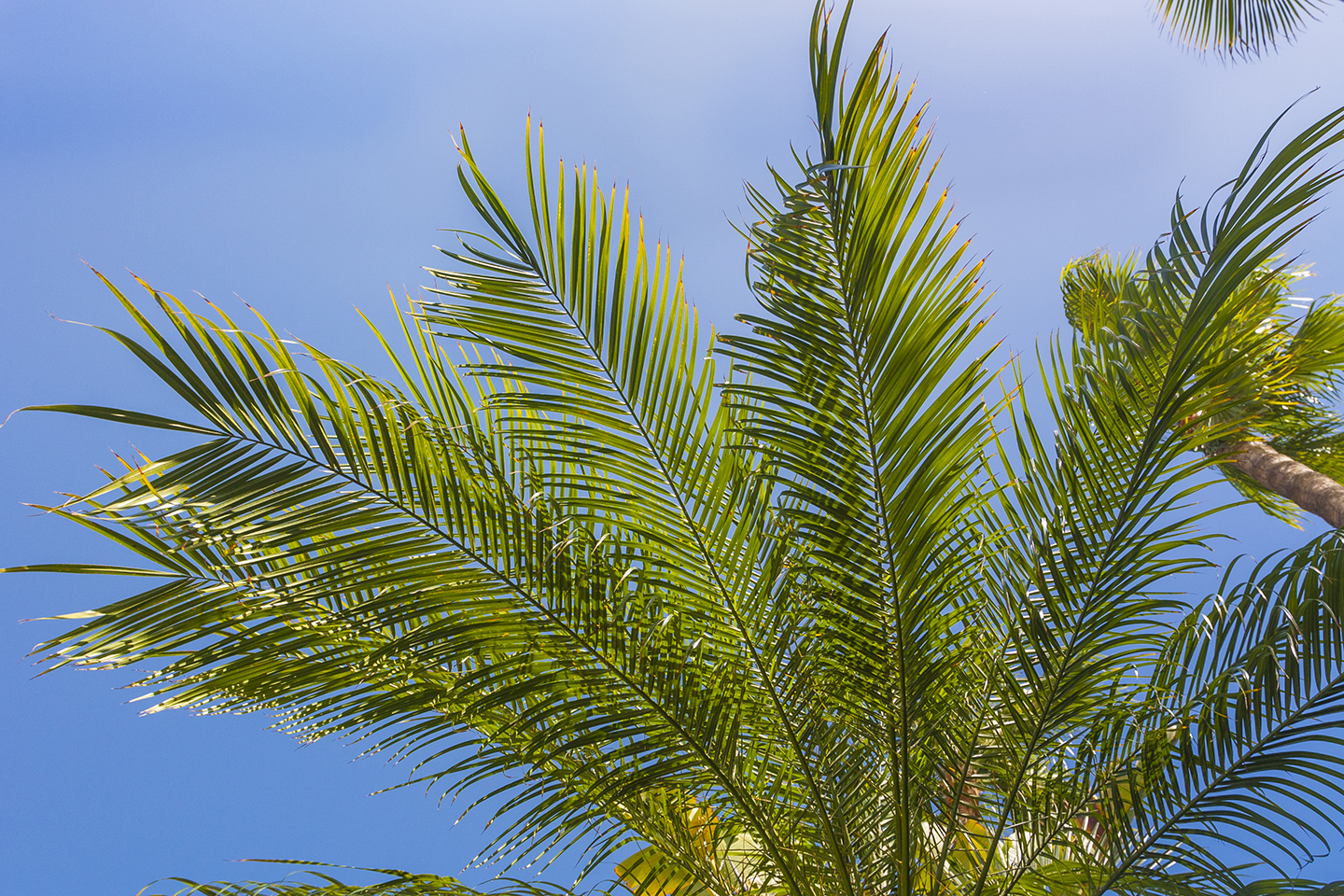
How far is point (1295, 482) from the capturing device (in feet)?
19.0

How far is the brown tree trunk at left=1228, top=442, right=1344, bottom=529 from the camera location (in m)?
5.23

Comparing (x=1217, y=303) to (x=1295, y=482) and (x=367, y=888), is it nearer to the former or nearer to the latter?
(x=367, y=888)

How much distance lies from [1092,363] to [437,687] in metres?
2.27

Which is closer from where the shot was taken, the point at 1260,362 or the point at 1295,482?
the point at 1260,362

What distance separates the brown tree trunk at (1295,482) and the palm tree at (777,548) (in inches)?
116

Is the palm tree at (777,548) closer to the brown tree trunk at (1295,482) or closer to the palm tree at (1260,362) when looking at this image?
the palm tree at (1260,362)

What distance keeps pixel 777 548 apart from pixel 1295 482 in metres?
5.15

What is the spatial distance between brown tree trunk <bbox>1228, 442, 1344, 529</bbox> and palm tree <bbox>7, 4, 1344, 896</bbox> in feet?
9.67

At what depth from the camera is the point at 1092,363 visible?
2525mm

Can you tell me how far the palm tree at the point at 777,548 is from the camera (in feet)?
7.22

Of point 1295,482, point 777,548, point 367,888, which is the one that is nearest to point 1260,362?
point 777,548

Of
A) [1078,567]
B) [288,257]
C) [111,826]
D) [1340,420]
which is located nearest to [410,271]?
[288,257]

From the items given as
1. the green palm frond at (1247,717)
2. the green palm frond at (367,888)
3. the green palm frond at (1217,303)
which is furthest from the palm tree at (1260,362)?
the green palm frond at (367,888)

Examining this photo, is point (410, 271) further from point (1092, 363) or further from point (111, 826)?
point (1092, 363)
